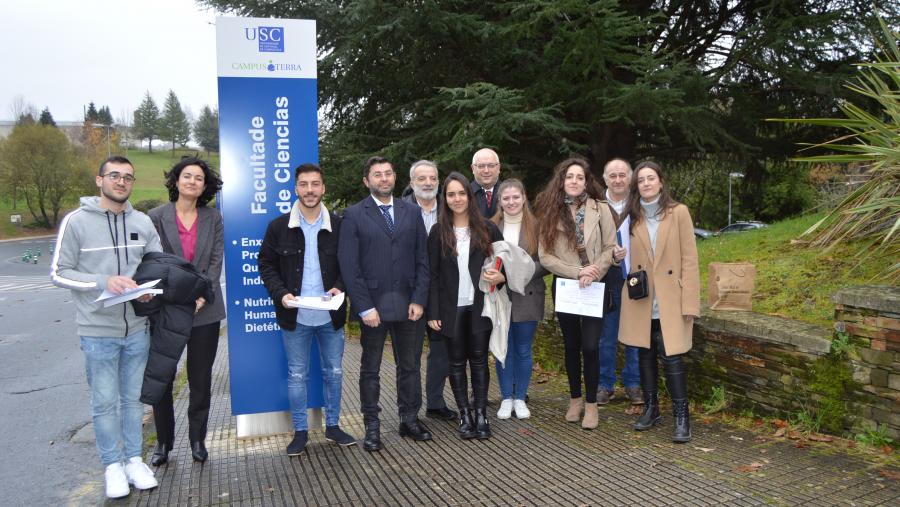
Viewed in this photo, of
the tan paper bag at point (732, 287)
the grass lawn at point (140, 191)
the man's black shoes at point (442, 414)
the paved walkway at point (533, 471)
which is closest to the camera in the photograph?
the paved walkway at point (533, 471)

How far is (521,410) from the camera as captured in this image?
5.20 meters

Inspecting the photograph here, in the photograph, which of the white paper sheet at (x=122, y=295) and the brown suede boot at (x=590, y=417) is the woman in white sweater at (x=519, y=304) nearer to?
the brown suede boot at (x=590, y=417)

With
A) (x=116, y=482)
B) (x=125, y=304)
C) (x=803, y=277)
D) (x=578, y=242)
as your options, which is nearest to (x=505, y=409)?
(x=578, y=242)

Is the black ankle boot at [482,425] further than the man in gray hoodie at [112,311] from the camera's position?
Yes

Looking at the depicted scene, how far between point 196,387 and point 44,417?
2.94 m

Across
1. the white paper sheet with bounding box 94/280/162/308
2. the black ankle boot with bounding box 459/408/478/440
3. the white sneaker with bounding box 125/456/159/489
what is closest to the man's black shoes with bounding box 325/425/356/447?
the black ankle boot with bounding box 459/408/478/440

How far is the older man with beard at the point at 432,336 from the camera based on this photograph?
4922mm

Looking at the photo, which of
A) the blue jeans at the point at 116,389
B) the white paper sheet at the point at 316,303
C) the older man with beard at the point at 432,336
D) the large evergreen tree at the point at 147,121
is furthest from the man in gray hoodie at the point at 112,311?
the large evergreen tree at the point at 147,121

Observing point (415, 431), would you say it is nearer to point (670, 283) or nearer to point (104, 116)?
point (670, 283)

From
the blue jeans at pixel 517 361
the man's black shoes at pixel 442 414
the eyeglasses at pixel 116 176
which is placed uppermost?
the eyeglasses at pixel 116 176

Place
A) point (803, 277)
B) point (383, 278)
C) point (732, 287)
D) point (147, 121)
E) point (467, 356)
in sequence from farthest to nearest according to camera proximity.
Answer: point (147, 121)
point (803, 277)
point (732, 287)
point (467, 356)
point (383, 278)

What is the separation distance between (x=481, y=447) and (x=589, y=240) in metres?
1.75

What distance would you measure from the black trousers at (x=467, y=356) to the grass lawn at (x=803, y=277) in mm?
2217

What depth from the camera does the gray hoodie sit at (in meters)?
3.73
